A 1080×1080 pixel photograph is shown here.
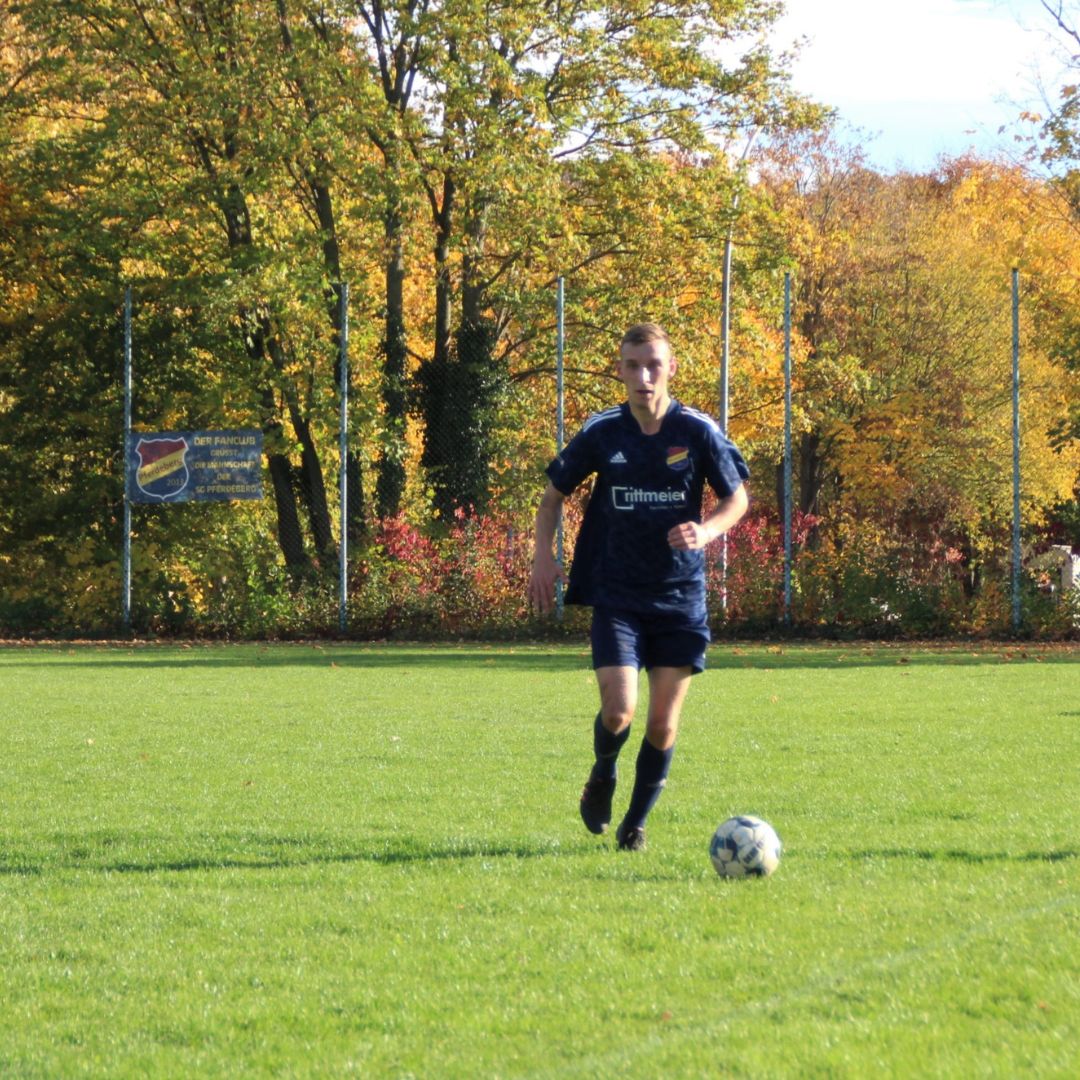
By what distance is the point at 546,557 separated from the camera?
7.00 meters

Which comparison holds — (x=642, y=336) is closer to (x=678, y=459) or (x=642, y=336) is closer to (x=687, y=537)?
(x=678, y=459)

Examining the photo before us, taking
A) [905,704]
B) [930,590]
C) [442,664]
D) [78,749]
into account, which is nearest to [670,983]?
[78,749]

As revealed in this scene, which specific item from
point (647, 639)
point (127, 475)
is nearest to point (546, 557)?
point (647, 639)

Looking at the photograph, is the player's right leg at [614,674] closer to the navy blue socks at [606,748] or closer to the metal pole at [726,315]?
the navy blue socks at [606,748]

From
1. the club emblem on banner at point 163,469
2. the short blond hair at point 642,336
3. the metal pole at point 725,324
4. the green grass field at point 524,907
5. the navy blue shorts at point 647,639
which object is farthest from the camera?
the metal pole at point 725,324

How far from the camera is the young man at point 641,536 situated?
6.88 metres

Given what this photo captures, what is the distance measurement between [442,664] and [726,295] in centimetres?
1307

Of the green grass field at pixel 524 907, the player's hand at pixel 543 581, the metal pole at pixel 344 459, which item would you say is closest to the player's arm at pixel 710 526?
the player's hand at pixel 543 581

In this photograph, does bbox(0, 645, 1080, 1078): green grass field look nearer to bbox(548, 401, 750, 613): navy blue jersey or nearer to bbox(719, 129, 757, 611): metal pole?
bbox(548, 401, 750, 613): navy blue jersey

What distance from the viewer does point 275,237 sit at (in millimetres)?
30391

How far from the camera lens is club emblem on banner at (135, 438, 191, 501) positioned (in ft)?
87.4

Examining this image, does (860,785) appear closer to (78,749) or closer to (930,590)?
(78,749)

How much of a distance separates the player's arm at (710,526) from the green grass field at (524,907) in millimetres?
1315

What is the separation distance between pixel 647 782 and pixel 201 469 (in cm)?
2051
